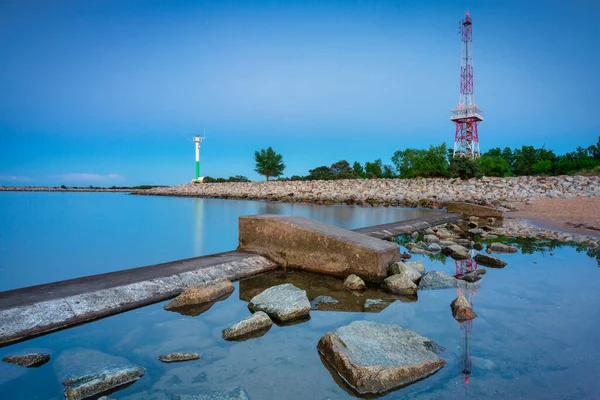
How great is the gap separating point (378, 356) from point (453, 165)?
101 ft

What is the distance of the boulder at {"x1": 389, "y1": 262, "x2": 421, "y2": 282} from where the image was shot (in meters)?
4.52

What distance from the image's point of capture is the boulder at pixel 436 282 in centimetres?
446

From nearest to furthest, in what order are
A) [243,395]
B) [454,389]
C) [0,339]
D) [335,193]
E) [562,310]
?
[243,395], [454,389], [0,339], [562,310], [335,193]

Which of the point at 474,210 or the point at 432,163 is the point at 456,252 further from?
the point at 432,163

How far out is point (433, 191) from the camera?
80.4 ft

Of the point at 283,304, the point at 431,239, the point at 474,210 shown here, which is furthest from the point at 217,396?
the point at 474,210

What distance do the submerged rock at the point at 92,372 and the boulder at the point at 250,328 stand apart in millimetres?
732

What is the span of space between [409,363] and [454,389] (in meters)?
0.30

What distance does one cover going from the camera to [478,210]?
14.5 meters

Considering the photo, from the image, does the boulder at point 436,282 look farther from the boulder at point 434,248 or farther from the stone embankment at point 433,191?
the stone embankment at point 433,191

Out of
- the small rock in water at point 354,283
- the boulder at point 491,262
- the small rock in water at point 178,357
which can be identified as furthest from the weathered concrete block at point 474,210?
the small rock in water at point 178,357

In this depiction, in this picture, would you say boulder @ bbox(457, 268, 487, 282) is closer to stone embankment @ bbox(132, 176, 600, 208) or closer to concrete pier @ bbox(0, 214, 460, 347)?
concrete pier @ bbox(0, 214, 460, 347)

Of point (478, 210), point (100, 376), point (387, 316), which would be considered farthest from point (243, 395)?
point (478, 210)

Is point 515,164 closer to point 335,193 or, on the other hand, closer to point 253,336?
point 335,193
